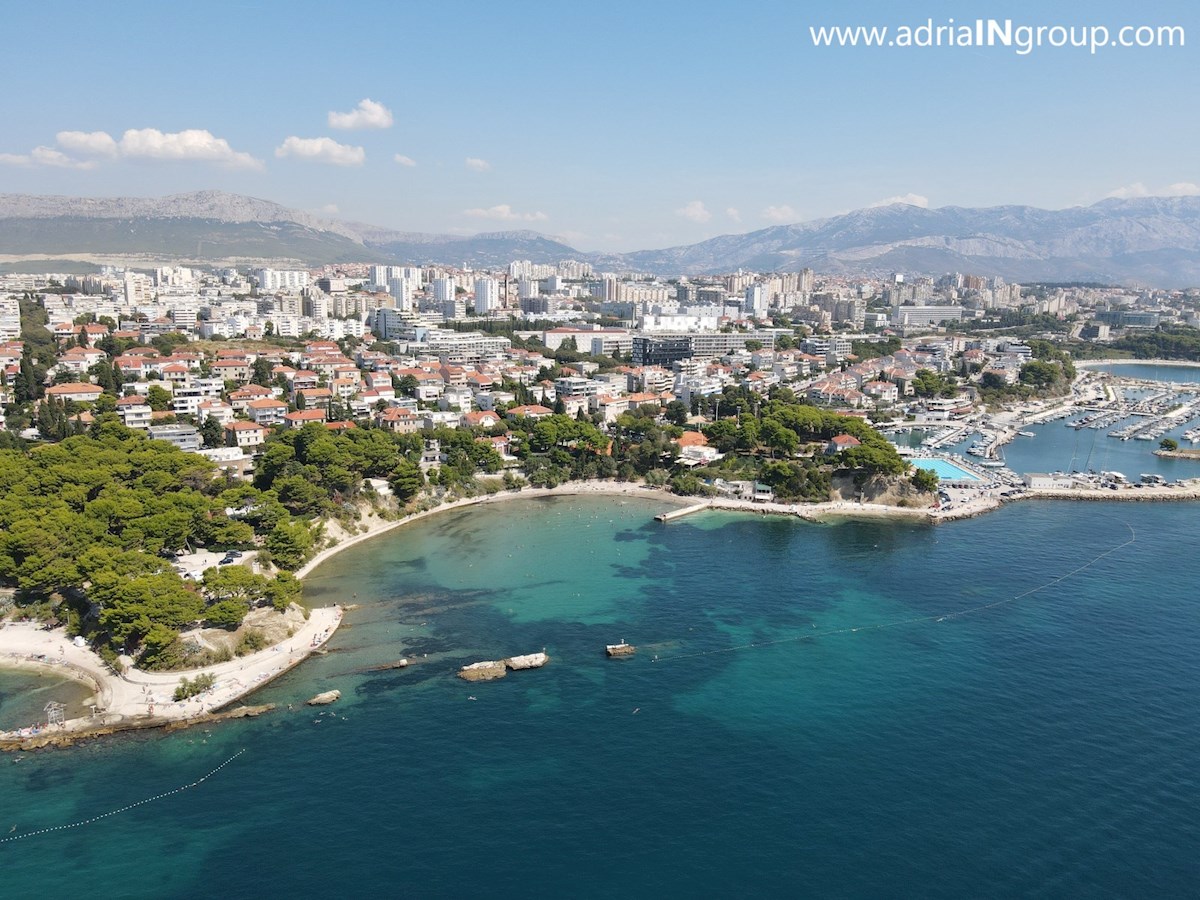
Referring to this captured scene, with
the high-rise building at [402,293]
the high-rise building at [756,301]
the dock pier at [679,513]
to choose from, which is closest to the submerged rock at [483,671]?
the dock pier at [679,513]

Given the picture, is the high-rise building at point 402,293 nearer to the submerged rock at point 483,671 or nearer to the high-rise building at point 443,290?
the high-rise building at point 443,290

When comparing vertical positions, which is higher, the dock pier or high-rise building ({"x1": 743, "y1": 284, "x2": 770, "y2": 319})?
high-rise building ({"x1": 743, "y1": 284, "x2": 770, "y2": 319})

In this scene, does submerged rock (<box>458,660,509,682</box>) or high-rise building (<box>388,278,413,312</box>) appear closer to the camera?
submerged rock (<box>458,660,509,682</box>)

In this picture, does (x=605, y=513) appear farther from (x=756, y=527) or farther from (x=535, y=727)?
(x=535, y=727)

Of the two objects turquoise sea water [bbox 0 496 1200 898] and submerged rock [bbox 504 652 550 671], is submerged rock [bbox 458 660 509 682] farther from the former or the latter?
turquoise sea water [bbox 0 496 1200 898]

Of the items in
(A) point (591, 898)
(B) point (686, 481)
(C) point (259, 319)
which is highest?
(C) point (259, 319)

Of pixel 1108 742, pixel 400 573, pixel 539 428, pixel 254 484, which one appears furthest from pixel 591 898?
pixel 539 428

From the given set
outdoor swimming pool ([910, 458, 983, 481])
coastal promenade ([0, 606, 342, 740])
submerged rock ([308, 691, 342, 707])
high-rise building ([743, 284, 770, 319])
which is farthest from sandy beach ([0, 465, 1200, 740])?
high-rise building ([743, 284, 770, 319])
